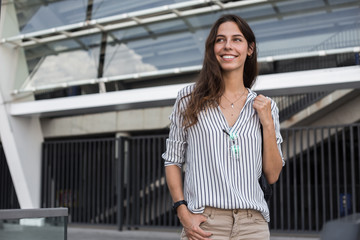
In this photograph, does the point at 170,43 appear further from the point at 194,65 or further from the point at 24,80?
the point at 24,80

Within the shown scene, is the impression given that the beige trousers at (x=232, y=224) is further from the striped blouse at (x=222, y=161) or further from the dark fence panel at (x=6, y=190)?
the dark fence panel at (x=6, y=190)

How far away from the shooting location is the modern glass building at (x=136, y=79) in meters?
8.39

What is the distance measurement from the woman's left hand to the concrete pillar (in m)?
10.2

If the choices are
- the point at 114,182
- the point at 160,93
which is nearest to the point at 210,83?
the point at 160,93

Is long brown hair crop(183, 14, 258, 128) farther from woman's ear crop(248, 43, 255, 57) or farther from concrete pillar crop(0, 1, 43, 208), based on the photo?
concrete pillar crop(0, 1, 43, 208)

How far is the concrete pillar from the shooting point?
1103 cm

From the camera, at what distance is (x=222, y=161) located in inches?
64.6

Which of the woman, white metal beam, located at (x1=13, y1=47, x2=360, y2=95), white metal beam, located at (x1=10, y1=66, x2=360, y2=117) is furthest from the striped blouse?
white metal beam, located at (x1=13, y1=47, x2=360, y2=95)

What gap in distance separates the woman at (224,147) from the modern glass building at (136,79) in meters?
6.70

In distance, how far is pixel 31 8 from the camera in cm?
1091

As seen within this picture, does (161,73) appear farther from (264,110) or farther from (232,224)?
(232,224)

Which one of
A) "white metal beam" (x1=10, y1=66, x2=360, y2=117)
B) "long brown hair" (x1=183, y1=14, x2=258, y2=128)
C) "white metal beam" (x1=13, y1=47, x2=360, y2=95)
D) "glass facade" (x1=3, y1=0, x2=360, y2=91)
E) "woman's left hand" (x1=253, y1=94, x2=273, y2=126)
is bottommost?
"woman's left hand" (x1=253, y1=94, x2=273, y2=126)

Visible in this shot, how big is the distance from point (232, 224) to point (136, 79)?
Answer: 8292mm

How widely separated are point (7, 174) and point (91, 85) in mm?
4897
